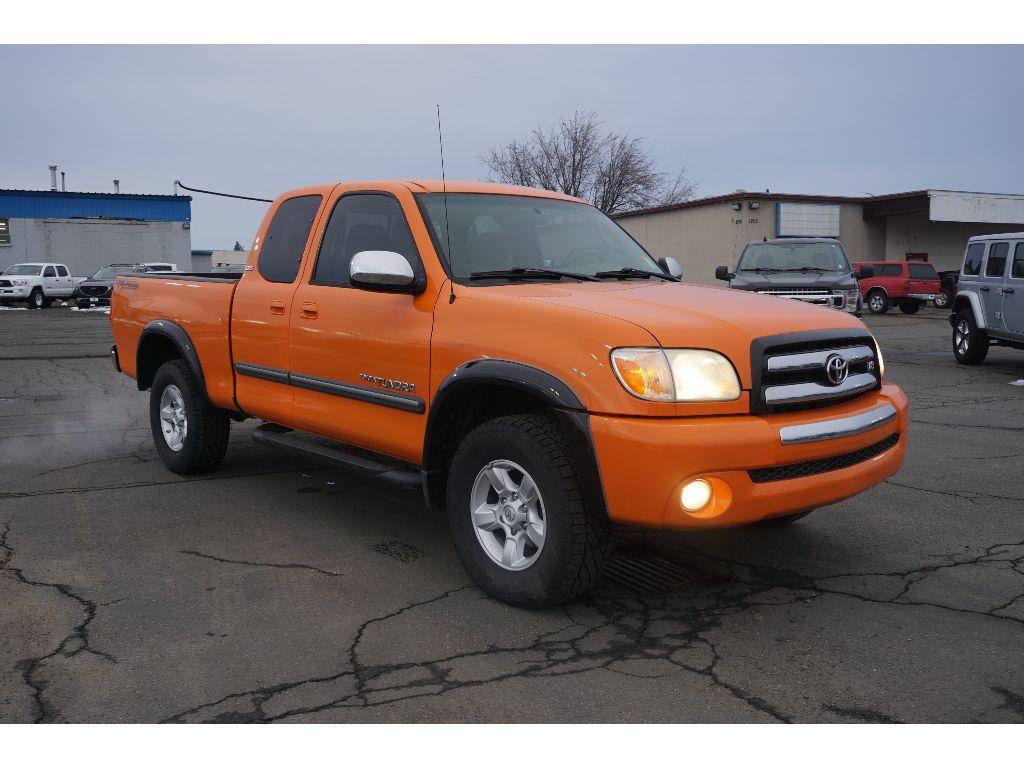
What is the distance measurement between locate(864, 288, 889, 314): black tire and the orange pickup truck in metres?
26.8

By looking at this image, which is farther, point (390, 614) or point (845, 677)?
point (390, 614)

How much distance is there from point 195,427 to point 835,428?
4.18 metres

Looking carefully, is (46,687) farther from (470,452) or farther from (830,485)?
(830,485)

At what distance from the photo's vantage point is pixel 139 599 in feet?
13.4

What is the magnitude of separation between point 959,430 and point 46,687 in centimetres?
760

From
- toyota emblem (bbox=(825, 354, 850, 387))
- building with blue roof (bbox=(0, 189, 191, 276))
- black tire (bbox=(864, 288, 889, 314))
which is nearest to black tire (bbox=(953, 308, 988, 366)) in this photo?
toyota emblem (bbox=(825, 354, 850, 387))

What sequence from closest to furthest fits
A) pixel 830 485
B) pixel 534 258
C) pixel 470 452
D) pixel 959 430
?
pixel 830 485 < pixel 470 452 < pixel 534 258 < pixel 959 430

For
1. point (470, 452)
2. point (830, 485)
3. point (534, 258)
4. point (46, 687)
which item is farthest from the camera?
point (534, 258)

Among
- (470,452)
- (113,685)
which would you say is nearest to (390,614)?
(470,452)

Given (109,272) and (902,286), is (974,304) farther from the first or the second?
(109,272)

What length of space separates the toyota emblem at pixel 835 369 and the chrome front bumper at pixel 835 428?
0.17 meters

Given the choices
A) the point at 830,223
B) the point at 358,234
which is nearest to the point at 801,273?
the point at 358,234

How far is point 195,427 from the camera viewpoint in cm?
618

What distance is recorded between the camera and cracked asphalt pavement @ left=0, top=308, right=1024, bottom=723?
311 centimetres
